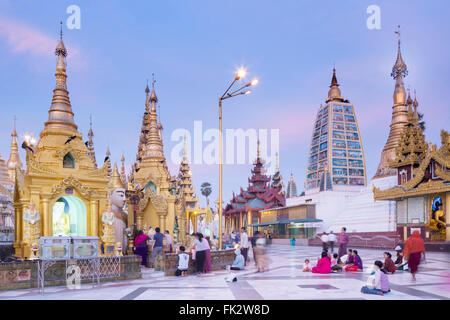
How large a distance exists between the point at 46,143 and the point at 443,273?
51.6 ft

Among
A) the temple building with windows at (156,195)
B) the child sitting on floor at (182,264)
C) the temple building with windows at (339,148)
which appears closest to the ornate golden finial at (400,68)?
the temple building with windows at (339,148)

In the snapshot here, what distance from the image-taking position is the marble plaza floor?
9.80 m

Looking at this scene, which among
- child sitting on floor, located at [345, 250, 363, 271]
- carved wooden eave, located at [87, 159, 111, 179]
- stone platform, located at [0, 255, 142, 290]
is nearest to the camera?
stone platform, located at [0, 255, 142, 290]

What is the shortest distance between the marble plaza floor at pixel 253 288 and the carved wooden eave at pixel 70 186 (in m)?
4.20

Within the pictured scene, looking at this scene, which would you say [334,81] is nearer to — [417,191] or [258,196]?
[258,196]

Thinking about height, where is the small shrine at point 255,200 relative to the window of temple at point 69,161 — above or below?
below

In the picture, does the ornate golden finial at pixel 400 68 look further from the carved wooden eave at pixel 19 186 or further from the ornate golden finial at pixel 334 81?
the carved wooden eave at pixel 19 186

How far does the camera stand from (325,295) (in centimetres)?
981

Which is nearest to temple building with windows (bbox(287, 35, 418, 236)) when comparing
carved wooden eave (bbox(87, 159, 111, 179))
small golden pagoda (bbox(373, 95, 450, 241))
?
small golden pagoda (bbox(373, 95, 450, 241))

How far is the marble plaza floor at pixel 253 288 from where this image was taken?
9.80 metres

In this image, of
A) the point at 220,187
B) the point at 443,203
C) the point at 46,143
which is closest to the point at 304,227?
the point at 443,203

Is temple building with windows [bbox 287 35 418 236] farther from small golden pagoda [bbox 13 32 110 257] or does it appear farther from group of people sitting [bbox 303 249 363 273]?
small golden pagoda [bbox 13 32 110 257]

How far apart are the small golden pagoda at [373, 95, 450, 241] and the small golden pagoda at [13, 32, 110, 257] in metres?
21.7

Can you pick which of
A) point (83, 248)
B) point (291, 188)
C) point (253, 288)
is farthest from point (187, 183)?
point (291, 188)
